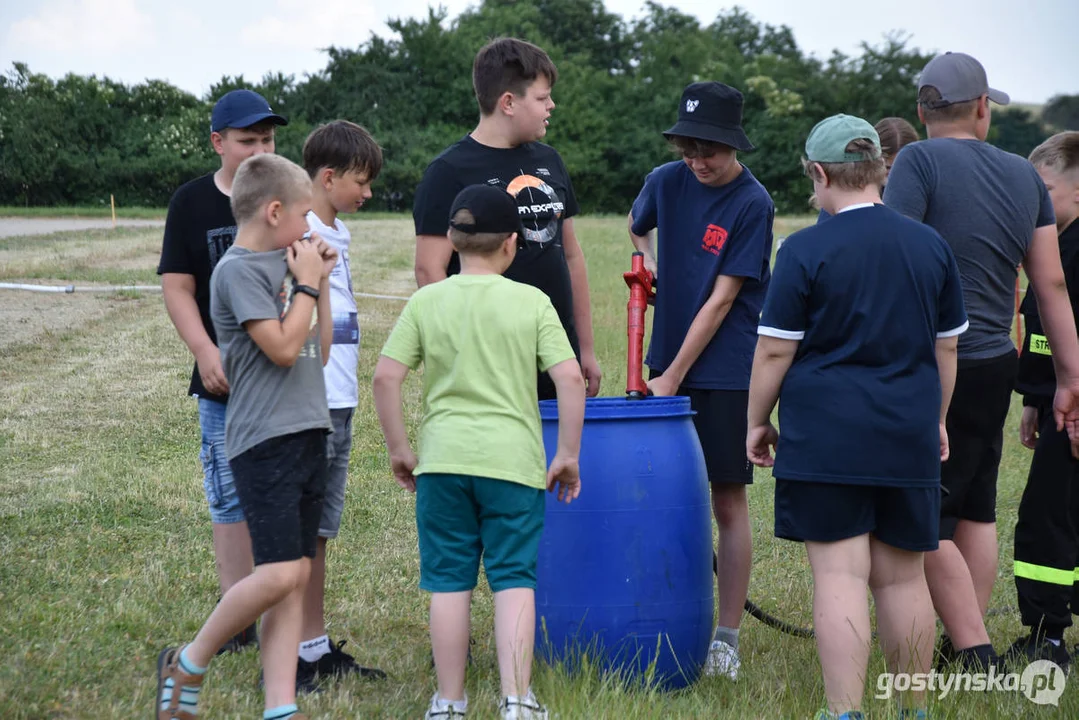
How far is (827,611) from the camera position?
346 cm

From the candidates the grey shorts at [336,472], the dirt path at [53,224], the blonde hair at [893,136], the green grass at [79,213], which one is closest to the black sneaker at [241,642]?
the grey shorts at [336,472]

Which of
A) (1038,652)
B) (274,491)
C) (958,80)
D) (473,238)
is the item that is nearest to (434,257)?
(473,238)

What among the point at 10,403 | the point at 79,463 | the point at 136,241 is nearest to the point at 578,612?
the point at 79,463

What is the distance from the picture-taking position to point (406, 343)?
11.2 feet

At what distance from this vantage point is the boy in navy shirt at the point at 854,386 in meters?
3.39

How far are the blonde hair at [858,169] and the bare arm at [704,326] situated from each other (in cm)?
81

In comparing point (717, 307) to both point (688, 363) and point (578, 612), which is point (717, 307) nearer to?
point (688, 363)

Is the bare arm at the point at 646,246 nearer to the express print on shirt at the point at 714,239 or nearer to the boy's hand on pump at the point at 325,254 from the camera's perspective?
the express print on shirt at the point at 714,239

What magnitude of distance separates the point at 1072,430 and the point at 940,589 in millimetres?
829

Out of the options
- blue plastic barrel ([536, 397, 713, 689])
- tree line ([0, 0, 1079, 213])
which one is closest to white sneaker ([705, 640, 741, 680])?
blue plastic barrel ([536, 397, 713, 689])

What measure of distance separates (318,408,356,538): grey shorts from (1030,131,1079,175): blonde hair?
2.84 m

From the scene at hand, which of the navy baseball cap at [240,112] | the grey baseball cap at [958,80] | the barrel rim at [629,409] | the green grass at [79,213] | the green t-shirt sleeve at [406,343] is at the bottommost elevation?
the green grass at [79,213]

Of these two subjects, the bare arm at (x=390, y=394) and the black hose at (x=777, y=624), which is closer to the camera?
the bare arm at (x=390, y=394)

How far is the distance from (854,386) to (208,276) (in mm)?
2162
